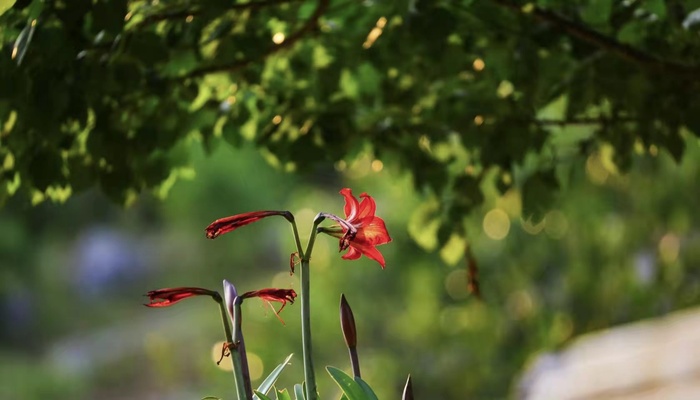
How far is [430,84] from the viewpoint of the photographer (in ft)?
3.04

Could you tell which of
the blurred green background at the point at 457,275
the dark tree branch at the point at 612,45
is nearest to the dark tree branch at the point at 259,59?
the dark tree branch at the point at 612,45

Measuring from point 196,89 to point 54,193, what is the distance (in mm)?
164

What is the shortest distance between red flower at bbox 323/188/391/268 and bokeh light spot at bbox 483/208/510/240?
8.40 feet

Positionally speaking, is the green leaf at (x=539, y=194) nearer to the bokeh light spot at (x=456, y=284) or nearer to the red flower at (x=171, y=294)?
the red flower at (x=171, y=294)

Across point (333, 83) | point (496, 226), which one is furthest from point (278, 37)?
point (496, 226)

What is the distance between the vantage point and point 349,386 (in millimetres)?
522

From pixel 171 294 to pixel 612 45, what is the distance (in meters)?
0.46

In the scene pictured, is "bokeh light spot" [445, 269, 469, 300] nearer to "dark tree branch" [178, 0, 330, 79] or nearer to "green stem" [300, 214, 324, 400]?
"dark tree branch" [178, 0, 330, 79]

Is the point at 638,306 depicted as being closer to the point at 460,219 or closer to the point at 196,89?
the point at 460,219

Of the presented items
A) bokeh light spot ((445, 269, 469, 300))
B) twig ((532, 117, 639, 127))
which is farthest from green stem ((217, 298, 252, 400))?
bokeh light spot ((445, 269, 469, 300))

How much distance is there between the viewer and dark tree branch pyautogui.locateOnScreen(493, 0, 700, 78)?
809 mm

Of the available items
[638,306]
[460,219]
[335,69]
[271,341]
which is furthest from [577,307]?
[335,69]

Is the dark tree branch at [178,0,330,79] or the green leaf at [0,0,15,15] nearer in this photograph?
the green leaf at [0,0,15,15]

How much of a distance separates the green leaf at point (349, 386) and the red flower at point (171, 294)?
0.25ft
